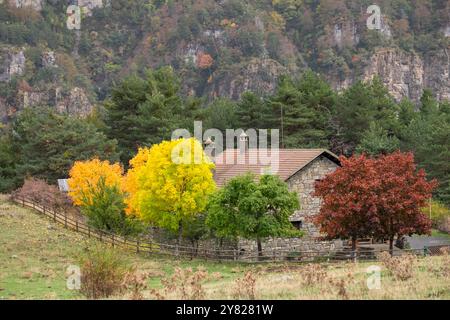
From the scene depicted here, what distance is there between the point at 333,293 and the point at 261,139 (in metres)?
47.0

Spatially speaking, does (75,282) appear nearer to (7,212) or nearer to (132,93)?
(7,212)

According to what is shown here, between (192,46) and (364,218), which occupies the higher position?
(192,46)

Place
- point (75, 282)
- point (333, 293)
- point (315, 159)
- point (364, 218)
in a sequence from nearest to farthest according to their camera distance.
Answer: point (333, 293) < point (75, 282) < point (364, 218) < point (315, 159)

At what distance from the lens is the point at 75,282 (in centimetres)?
2491

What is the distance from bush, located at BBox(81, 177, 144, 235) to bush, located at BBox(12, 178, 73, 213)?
714 centimetres

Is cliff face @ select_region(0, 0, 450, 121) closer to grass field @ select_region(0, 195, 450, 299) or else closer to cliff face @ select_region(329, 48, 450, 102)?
cliff face @ select_region(329, 48, 450, 102)

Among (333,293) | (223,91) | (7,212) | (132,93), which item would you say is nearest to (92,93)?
(223,91)

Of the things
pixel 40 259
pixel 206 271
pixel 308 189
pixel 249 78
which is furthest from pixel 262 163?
pixel 249 78

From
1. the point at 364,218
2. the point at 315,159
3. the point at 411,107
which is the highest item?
the point at 411,107

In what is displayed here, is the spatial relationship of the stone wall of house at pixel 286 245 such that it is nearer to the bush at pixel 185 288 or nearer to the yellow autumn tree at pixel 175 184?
the yellow autumn tree at pixel 175 184

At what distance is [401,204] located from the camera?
3325cm

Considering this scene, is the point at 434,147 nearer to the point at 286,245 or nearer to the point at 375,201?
the point at 286,245

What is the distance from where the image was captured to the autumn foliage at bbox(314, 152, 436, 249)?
3350 centimetres

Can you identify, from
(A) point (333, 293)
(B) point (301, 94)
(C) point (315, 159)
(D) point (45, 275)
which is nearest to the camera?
(A) point (333, 293)
